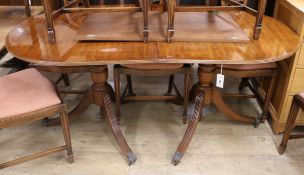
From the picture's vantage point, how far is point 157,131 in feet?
6.38

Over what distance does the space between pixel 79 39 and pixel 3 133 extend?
95 centimetres

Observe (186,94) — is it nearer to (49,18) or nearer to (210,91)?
(210,91)

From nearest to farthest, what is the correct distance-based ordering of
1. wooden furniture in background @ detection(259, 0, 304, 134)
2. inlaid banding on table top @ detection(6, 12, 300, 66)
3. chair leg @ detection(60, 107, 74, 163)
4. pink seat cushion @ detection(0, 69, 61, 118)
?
inlaid banding on table top @ detection(6, 12, 300, 66) < pink seat cushion @ detection(0, 69, 61, 118) < chair leg @ detection(60, 107, 74, 163) < wooden furniture in background @ detection(259, 0, 304, 134)

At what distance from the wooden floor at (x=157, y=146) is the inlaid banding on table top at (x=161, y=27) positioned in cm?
71

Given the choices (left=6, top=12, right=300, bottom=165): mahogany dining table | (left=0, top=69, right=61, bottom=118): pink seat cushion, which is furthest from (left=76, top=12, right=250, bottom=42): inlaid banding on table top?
(left=0, top=69, right=61, bottom=118): pink seat cushion

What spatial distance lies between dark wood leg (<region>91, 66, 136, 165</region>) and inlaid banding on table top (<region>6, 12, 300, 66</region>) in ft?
0.90

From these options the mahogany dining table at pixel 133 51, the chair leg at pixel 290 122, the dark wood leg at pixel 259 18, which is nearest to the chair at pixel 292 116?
the chair leg at pixel 290 122

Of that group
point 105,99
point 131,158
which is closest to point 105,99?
point 105,99

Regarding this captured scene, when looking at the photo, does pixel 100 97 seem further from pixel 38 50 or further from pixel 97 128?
pixel 38 50

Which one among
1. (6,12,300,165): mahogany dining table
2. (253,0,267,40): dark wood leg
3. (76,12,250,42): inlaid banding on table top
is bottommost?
(6,12,300,165): mahogany dining table

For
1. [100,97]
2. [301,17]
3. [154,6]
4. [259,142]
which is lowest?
[259,142]

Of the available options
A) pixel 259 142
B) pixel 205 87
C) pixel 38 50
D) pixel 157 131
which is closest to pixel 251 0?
pixel 205 87

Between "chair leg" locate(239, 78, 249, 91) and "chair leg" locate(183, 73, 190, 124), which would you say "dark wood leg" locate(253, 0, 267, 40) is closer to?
"chair leg" locate(183, 73, 190, 124)

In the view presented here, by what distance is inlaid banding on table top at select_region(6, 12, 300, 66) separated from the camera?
1.29 m
